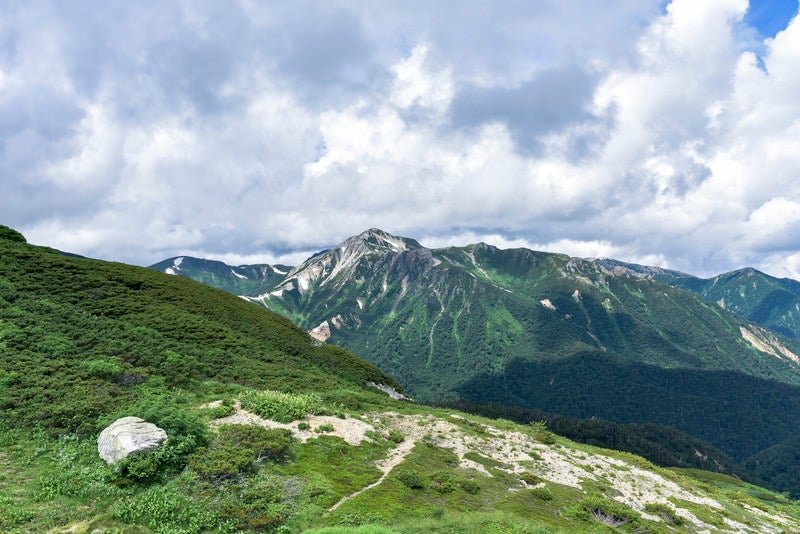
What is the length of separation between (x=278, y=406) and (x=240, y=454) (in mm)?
9217

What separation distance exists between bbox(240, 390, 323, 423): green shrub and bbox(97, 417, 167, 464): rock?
899cm

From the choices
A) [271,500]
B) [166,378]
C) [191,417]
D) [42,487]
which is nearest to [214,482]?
[271,500]

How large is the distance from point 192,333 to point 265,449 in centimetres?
3280

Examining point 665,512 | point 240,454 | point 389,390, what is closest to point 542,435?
point 665,512

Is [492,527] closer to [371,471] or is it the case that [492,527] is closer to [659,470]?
[371,471]

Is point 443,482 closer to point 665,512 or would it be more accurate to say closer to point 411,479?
point 411,479

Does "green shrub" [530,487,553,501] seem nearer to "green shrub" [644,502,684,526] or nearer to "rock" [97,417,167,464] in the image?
"green shrub" [644,502,684,526]

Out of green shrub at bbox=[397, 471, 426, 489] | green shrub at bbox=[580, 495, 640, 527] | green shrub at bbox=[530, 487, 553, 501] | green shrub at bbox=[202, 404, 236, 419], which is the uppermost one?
green shrub at bbox=[202, 404, 236, 419]

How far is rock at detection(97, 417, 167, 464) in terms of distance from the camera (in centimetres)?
2328

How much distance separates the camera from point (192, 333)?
52.7 metres

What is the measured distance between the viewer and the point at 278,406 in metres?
34.2

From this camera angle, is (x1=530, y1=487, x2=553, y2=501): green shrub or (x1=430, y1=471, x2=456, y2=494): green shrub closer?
(x1=430, y1=471, x2=456, y2=494): green shrub

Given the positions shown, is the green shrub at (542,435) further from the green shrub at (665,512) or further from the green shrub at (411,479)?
the green shrub at (411,479)

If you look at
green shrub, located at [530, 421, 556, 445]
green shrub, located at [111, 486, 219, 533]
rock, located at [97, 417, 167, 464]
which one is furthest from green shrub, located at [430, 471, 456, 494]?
green shrub, located at [530, 421, 556, 445]
